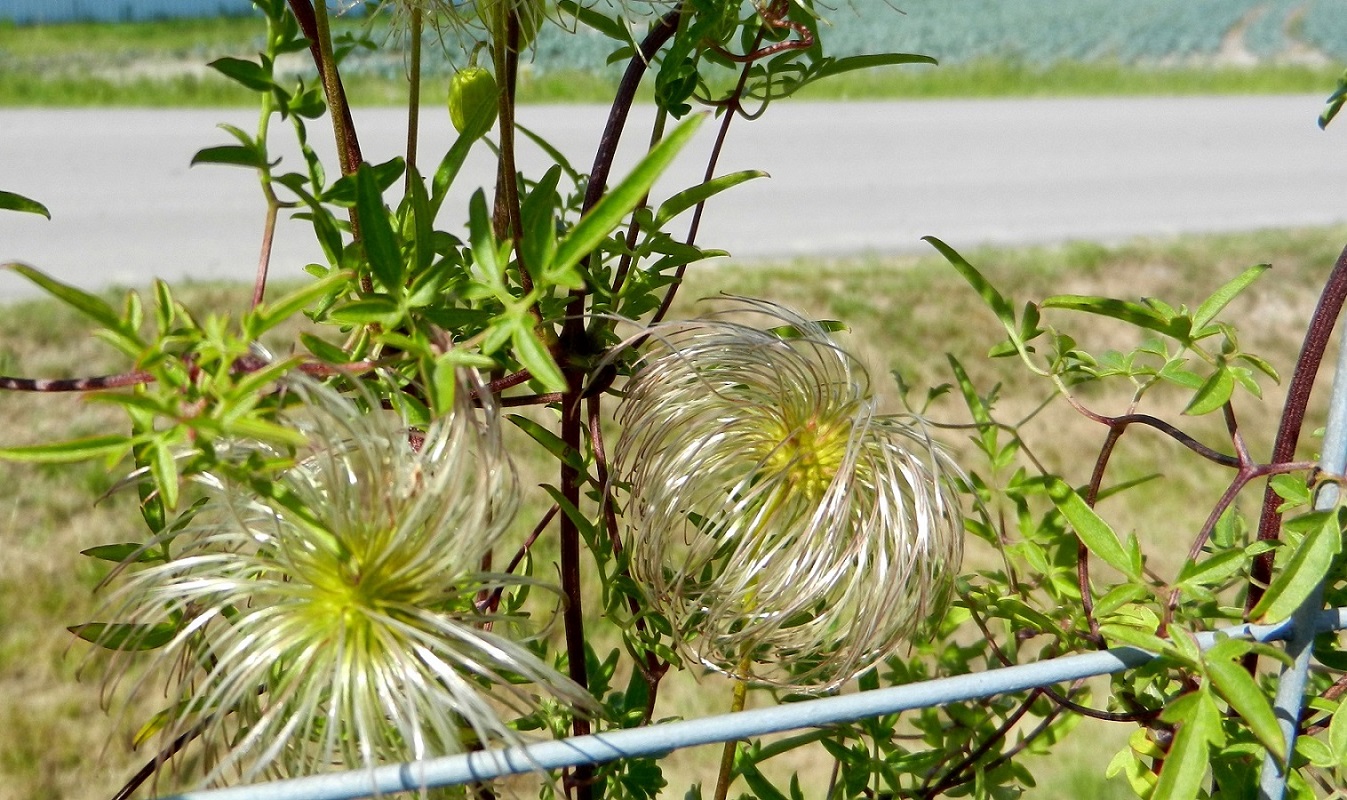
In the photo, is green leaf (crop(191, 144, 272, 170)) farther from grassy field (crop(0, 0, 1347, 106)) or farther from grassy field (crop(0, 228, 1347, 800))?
grassy field (crop(0, 0, 1347, 106))

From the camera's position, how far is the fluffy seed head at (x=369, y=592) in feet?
1.42

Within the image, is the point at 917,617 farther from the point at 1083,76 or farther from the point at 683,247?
the point at 1083,76

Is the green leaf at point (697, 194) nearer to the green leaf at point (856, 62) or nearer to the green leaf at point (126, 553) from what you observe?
the green leaf at point (856, 62)

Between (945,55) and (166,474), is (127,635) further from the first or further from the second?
(945,55)

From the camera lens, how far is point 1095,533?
550mm

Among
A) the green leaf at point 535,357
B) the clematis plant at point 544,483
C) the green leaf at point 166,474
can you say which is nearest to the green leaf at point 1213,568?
the clematis plant at point 544,483

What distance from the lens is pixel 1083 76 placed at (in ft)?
23.0

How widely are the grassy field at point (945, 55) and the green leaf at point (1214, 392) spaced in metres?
3.94

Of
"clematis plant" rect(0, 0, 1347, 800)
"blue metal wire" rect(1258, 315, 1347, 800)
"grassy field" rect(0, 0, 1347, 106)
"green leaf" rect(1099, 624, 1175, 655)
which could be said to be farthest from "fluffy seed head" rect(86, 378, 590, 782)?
"grassy field" rect(0, 0, 1347, 106)

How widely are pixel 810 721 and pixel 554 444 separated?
16 centimetres

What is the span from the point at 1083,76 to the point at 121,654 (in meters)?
7.40

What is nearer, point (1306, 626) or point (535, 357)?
point (535, 357)

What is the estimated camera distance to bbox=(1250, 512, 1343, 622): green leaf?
0.48m

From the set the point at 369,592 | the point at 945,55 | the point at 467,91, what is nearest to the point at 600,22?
the point at 467,91
